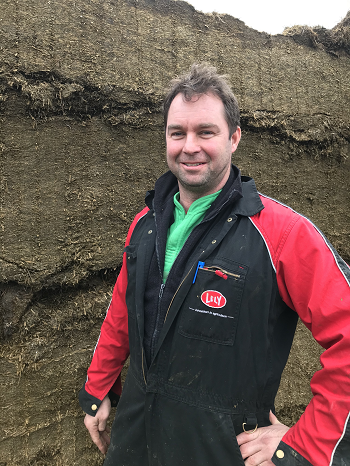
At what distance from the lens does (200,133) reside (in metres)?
1.26

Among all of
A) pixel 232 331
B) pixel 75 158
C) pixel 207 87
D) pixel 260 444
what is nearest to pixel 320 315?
pixel 232 331

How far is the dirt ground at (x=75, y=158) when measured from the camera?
77.7 inches

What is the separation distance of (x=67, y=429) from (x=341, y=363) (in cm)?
189

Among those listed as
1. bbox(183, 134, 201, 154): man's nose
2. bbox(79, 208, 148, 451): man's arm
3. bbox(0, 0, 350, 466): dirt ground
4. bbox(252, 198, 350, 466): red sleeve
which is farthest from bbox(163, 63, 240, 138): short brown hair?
bbox(0, 0, 350, 466): dirt ground

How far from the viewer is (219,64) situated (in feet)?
7.83

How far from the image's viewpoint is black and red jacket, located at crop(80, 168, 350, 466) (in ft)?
3.09

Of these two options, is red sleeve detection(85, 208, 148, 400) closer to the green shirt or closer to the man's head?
the green shirt

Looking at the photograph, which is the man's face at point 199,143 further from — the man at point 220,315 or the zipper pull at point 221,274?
the zipper pull at point 221,274

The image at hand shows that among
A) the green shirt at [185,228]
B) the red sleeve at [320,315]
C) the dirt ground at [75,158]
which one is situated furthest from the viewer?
the dirt ground at [75,158]

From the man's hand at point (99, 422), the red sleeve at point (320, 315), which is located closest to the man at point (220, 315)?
the red sleeve at point (320, 315)

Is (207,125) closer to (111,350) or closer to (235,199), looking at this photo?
(235,199)

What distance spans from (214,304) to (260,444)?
1.50 feet

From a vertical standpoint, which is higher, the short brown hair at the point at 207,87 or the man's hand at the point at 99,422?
the short brown hair at the point at 207,87

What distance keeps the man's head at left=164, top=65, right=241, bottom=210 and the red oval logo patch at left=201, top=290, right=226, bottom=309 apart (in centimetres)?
42
